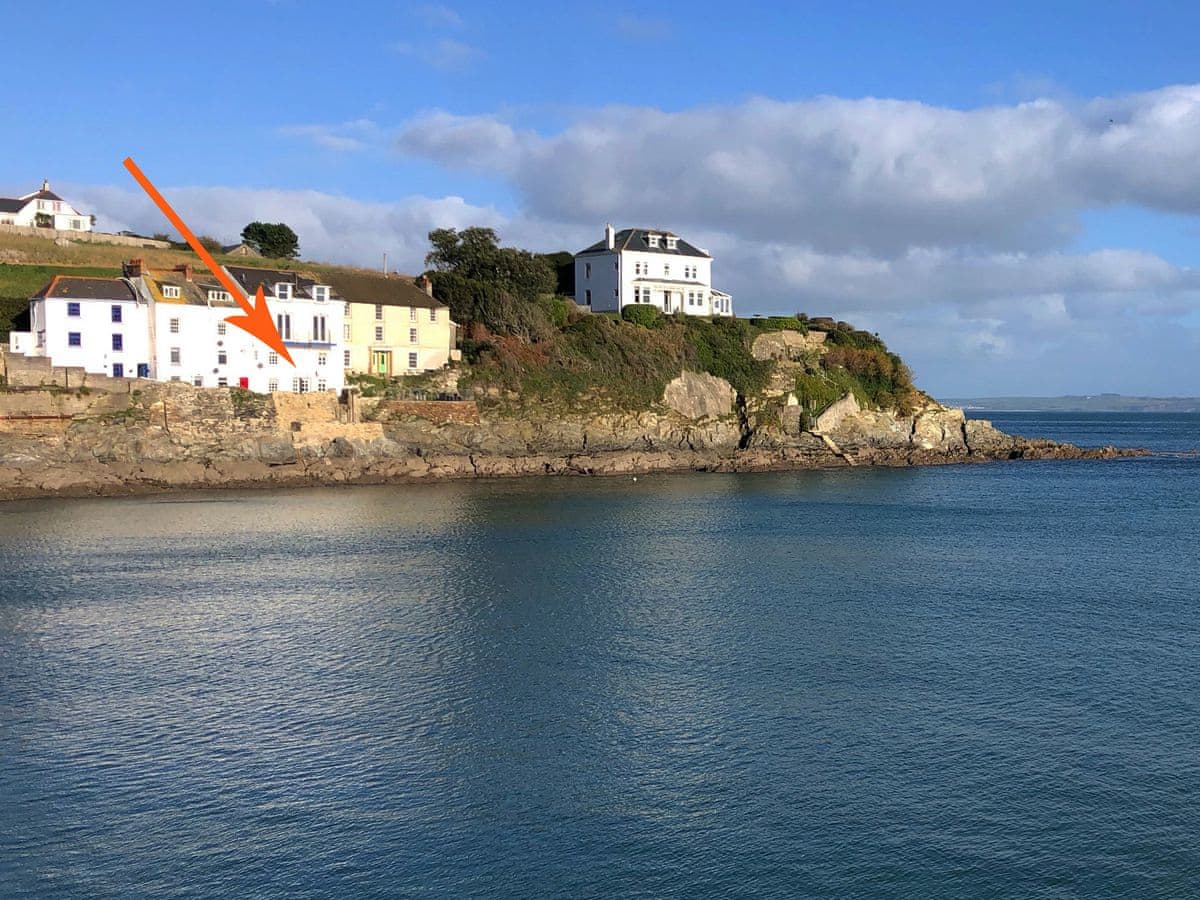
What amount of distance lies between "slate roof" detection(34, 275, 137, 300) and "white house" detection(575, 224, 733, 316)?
35988 millimetres

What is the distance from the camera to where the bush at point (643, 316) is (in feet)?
248

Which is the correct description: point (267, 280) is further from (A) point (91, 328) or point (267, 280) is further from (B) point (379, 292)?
(A) point (91, 328)

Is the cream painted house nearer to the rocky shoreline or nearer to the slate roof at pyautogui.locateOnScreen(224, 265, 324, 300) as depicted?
the slate roof at pyautogui.locateOnScreen(224, 265, 324, 300)

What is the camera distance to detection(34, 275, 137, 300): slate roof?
5469 cm

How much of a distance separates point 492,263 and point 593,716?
55433 mm

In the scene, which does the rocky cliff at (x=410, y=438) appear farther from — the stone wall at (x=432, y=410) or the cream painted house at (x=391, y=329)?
the cream painted house at (x=391, y=329)

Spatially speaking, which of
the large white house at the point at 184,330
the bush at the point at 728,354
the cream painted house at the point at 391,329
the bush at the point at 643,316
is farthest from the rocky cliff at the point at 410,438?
the bush at the point at 643,316

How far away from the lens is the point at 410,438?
201 feet

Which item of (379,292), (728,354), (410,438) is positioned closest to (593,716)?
(410,438)

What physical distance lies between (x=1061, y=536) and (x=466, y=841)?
34972mm

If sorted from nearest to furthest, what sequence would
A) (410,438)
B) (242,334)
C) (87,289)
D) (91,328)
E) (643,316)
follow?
1. (91,328)
2. (87,289)
3. (242,334)
4. (410,438)
5. (643,316)

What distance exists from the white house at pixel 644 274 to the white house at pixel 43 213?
4141 centimetres

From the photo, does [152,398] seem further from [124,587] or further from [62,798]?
[62,798]

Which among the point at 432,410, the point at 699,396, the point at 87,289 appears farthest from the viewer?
the point at 699,396
